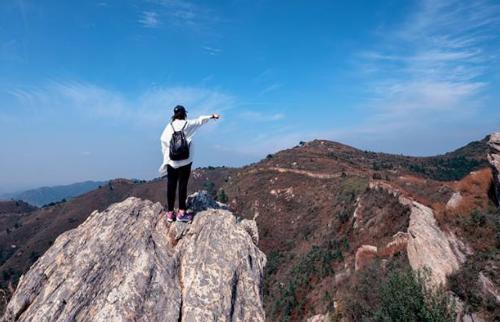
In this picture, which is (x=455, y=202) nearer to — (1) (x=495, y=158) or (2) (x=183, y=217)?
Result: (1) (x=495, y=158)

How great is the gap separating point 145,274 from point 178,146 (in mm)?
3245

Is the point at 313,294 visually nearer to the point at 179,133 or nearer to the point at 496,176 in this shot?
the point at 496,176

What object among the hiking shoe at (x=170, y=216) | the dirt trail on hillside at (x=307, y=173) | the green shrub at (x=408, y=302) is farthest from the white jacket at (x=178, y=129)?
the dirt trail on hillside at (x=307, y=173)

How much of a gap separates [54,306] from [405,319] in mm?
13777

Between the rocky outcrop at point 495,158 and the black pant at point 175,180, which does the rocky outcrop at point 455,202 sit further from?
the black pant at point 175,180

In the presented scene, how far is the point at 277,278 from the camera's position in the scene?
48.5 meters

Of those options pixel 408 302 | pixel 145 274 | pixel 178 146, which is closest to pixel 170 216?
pixel 178 146

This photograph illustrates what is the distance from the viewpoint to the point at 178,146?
958 cm

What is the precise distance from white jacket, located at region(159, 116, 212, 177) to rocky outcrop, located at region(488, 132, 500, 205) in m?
21.1

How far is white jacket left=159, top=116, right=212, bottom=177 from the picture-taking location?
9.77 meters

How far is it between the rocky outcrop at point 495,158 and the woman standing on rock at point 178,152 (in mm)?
20880

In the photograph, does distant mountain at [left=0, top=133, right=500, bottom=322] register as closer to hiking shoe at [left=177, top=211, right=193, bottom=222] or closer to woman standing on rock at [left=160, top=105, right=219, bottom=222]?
hiking shoe at [left=177, top=211, right=193, bottom=222]

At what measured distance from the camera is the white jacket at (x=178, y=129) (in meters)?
9.77

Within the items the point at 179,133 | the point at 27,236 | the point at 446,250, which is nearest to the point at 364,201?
the point at 446,250
